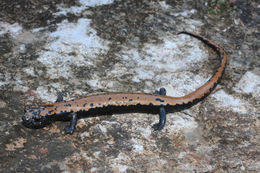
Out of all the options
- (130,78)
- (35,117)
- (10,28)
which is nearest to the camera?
(35,117)


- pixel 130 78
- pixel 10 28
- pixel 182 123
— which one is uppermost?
pixel 10 28

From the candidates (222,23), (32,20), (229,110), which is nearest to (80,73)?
(32,20)

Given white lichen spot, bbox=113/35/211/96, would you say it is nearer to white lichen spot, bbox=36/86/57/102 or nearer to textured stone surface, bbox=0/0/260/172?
textured stone surface, bbox=0/0/260/172

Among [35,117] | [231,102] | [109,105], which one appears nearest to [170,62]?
[231,102]

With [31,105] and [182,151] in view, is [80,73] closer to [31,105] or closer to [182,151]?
[31,105]

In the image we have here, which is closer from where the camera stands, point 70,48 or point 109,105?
point 109,105

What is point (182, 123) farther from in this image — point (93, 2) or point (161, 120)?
point (93, 2)

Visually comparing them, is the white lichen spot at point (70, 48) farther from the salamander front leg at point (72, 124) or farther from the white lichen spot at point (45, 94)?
the salamander front leg at point (72, 124)

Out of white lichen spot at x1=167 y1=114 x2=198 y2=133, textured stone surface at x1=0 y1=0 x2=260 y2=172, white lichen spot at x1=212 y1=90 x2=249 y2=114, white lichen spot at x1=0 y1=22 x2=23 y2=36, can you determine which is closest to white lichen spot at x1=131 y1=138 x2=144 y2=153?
textured stone surface at x1=0 y1=0 x2=260 y2=172
